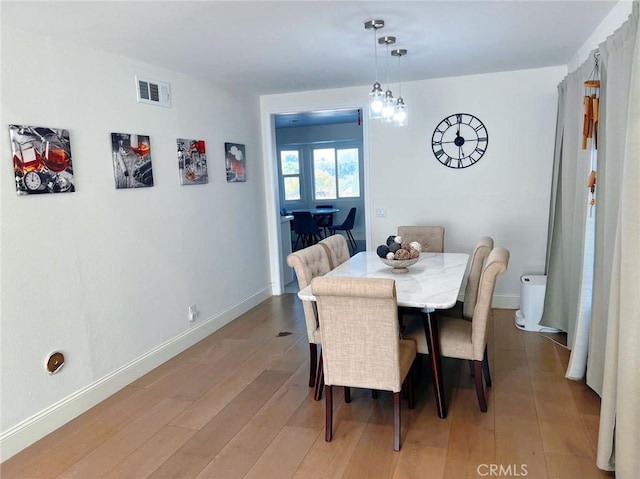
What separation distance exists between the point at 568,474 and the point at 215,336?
2.92 meters

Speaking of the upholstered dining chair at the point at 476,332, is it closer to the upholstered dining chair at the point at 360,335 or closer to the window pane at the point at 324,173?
the upholstered dining chair at the point at 360,335

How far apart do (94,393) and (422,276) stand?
2292mm

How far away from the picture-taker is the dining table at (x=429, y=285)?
2354 millimetres

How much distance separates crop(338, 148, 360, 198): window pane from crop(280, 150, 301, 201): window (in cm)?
94

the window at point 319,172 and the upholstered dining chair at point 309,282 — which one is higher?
the window at point 319,172

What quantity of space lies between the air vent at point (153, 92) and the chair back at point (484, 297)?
2705 mm

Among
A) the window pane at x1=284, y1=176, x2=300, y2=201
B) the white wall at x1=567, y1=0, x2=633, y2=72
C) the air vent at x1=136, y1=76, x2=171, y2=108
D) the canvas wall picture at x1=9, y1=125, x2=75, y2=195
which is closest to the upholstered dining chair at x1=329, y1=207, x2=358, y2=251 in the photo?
the window pane at x1=284, y1=176, x2=300, y2=201

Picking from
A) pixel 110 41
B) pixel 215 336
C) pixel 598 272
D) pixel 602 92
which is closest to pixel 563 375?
pixel 598 272

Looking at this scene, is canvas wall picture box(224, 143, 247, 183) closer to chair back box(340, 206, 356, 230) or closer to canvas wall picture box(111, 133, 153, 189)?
canvas wall picture box(111, 133, 153, 189)

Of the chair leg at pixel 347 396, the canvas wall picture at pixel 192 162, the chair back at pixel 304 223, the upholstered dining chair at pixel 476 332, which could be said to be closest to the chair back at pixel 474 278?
the upholstered dining chair at pixel 476 332

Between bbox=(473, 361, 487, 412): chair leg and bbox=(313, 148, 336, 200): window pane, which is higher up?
bbox=(313, 148, 336, 200): window pane

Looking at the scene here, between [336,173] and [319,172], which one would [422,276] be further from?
[319,172]

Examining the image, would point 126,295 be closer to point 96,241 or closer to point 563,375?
point 96,241

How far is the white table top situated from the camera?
2.34 metres
